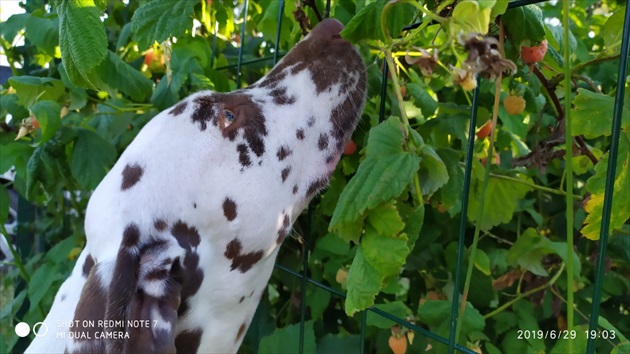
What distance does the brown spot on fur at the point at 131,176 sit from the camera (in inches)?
62.8

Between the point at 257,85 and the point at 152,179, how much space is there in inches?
18.5

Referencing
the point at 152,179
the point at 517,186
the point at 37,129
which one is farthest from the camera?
the point at 37,129

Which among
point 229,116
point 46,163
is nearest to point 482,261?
point 229,116

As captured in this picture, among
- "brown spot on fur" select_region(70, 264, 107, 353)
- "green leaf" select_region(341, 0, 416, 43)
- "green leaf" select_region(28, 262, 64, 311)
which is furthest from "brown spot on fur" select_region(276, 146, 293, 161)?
"green leaf" select_region(28, 262, 64, 311)

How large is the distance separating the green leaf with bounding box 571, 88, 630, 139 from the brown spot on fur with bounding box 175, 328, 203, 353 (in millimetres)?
1160

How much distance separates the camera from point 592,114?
1.01m

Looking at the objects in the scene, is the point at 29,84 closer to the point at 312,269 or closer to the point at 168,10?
the point at 168,10

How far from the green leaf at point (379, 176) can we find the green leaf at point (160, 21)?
794 millimetres

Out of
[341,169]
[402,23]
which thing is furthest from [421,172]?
[341,169]

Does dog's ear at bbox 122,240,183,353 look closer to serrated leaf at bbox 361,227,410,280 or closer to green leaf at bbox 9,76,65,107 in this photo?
serrated leaf at bbox 361,227,410,280

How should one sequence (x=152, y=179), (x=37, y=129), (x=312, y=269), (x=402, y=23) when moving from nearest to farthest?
(x=402, y=23), (x=152, y=179), (x=37, y=129), (x=312, y=269)

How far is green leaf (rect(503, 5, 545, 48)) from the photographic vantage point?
3.67ft

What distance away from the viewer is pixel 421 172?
123 centimetres

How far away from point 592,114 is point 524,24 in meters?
0.24
